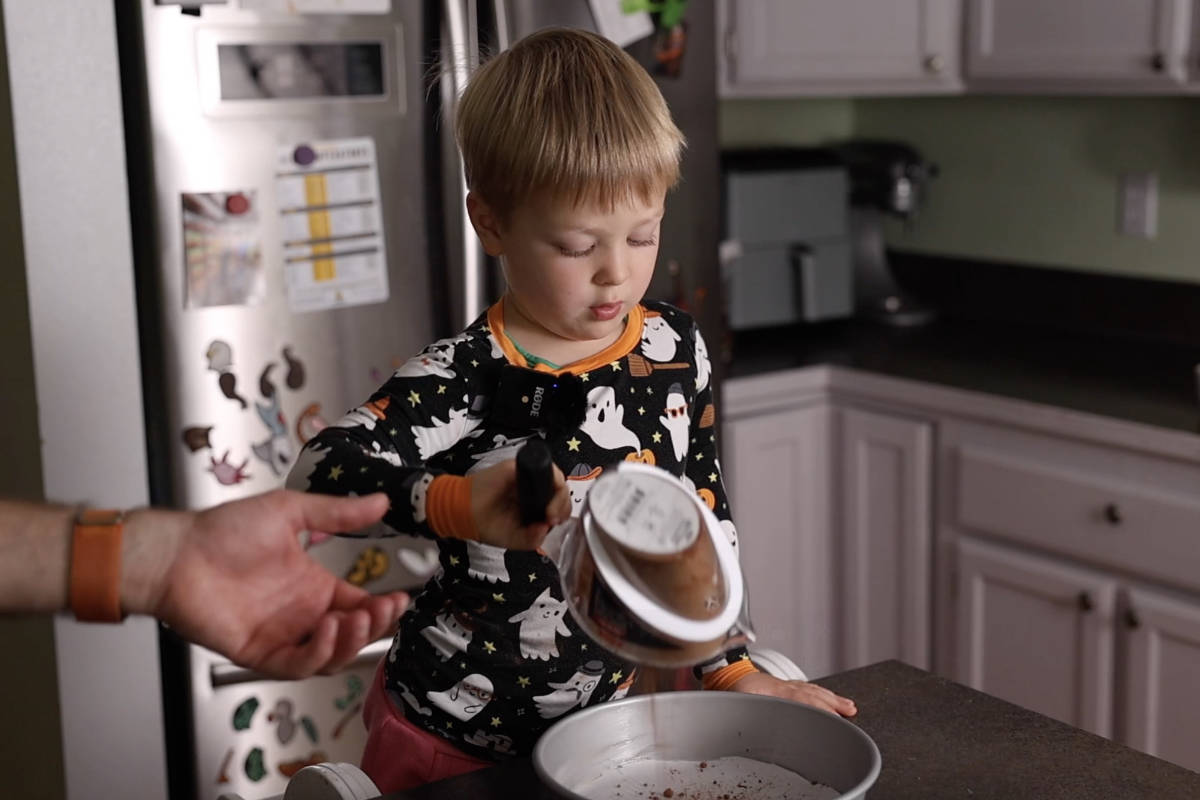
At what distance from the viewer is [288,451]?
210cm

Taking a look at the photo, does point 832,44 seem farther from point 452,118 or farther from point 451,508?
point 451,508

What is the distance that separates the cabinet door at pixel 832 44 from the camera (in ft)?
9.66

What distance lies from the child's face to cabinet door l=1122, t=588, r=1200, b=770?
1427 millimetres

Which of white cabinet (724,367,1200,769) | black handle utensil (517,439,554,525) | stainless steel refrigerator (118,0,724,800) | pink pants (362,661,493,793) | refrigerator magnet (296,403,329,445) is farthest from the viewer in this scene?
white cabinet (724,367,1200,769)

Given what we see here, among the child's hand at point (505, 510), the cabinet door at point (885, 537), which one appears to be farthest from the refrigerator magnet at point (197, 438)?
the cabinet door at point (885, 537)

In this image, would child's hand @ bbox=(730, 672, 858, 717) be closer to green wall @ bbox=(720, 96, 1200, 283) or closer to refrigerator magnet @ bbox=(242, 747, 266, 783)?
refrigerator magnet @ bbox=(242, 747, 266, 783)

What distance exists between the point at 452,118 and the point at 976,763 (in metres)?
1.28

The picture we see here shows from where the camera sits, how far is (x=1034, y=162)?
321 cm

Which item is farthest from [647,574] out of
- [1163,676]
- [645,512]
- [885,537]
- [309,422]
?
[885,537]

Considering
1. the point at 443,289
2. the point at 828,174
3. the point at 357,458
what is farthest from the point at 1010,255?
the point at 357,458

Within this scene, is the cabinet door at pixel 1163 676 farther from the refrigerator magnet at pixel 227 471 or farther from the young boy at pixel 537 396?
the refrigerator magnet at pixel 227 471

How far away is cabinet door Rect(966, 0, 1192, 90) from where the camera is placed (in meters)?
2.53

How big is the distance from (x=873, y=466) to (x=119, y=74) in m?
1.59

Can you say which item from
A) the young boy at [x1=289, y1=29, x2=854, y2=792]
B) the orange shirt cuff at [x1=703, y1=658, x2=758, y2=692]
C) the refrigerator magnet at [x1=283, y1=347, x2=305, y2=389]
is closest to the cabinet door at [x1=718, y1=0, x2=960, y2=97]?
the refrigerator magnet at [x1=283, y1=347, x2=305, y2=389]
